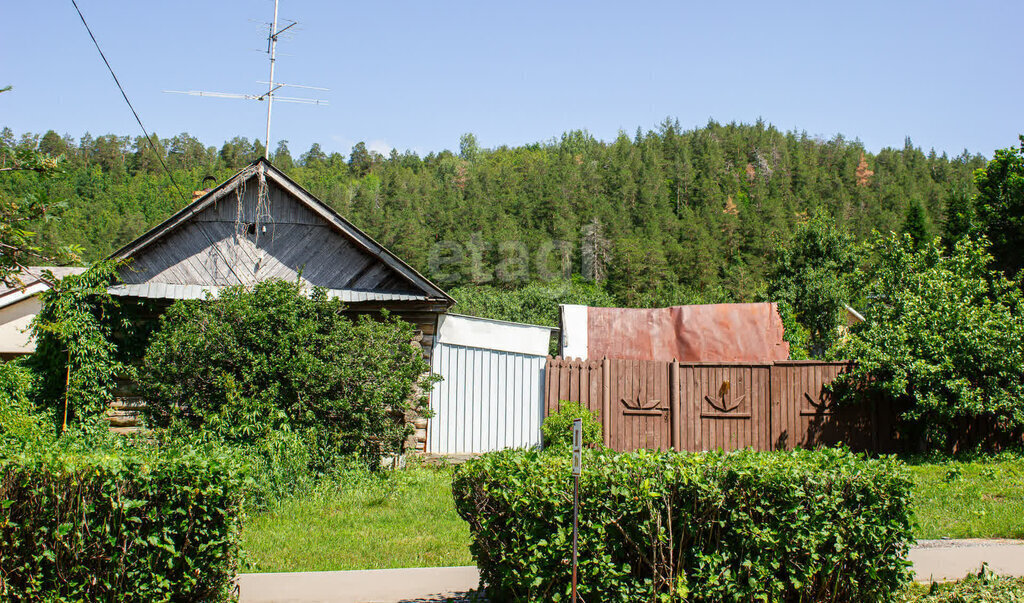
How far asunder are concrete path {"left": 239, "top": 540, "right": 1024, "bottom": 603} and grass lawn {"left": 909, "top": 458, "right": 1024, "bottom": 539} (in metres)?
0.50

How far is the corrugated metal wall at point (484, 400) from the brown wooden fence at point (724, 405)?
671 mm

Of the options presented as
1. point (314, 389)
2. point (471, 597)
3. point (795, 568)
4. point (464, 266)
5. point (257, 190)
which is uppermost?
point (464, 266)

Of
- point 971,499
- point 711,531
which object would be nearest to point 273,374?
point 711,531

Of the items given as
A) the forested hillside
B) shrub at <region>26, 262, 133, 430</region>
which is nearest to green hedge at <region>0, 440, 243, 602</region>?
shrub at <region>26, 262, 133, 430</region>

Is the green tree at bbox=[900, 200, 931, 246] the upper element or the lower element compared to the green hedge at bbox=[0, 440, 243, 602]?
upper

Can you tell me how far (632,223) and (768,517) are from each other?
70.2m

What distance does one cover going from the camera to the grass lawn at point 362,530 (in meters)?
7.06

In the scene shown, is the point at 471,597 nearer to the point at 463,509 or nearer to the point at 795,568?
the point at 463,509

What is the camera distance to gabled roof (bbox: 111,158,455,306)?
12.3 m

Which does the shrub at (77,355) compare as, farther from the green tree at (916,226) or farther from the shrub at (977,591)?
the green tree at (916,226)

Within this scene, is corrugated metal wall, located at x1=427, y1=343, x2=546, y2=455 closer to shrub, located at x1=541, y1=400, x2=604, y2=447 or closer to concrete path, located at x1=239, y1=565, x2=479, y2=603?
shrub, located at x1=541, y1=400, x2=604, y2=447

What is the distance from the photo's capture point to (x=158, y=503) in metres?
5.13

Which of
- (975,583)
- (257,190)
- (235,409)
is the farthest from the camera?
(257,190)

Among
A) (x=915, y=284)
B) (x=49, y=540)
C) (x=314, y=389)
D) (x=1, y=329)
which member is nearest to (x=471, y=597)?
(x=49, y=540)
